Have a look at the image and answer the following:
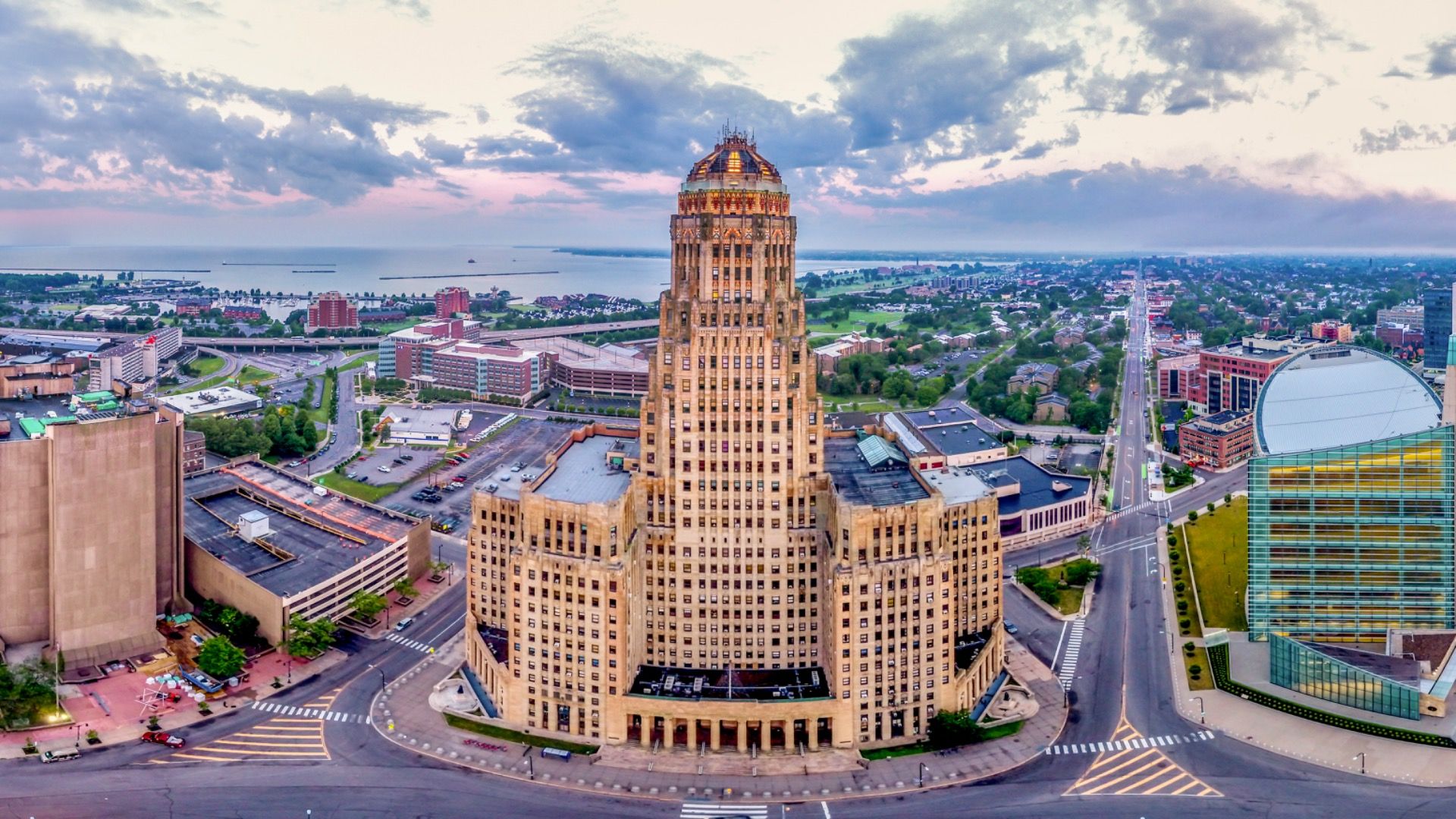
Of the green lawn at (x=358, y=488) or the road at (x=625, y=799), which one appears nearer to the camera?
the road at (x=625, y=799)

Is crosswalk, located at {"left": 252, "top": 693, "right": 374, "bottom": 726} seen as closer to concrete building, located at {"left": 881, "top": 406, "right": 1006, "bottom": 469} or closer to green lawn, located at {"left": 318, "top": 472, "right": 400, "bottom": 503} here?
green lawn, located at {"left": 318, "top": 472, "right": 400, "bottom": 503}

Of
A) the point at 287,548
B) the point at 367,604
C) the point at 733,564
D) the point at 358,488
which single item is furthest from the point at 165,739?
the point at 358,488

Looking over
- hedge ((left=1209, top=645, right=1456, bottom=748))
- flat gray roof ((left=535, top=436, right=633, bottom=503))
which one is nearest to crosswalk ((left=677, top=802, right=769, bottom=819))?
flat gray roof ((left=535, top=436, right=633, bottom=503))

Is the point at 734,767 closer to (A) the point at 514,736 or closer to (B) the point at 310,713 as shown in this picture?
(A) the point at 514,736

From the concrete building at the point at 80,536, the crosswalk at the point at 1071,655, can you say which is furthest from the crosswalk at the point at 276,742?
the crosswalk at the point at 1071,655

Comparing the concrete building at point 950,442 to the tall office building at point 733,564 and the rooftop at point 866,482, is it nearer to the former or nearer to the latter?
the rooftop at point 866,482

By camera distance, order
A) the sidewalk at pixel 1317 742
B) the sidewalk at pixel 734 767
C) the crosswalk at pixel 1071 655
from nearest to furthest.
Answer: the sidewalk at pixel 734 767 → the sidewalk at pixel 1317 742 → the crosswalk at pixel 1071 655

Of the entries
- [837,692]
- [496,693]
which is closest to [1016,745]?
[837,692]
